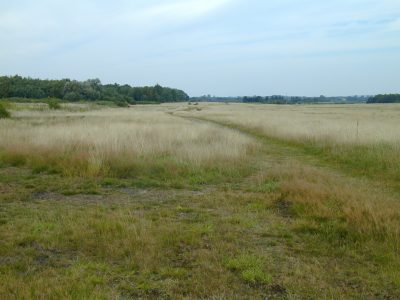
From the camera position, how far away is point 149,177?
35.0 ft

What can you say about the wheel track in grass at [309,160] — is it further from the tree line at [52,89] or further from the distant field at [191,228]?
the tree line at [52,89]

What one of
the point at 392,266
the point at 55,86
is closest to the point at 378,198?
the point at 392,266

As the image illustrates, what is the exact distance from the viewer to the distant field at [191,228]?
171 inches

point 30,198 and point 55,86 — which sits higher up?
point 55,86

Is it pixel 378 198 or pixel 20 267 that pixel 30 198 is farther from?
pixel 378 198

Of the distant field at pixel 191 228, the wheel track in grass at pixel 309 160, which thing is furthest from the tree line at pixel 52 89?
the distant field at pixel 191 228

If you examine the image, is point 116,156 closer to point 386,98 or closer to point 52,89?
point 52,89

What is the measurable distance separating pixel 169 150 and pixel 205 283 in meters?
9.88

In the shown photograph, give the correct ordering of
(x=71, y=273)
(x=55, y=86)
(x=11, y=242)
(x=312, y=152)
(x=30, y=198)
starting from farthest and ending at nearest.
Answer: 1. (x=55, y=86)
2. (x=312, y=152)
3. (x=30, y=198)
4. (x=11, y=242)
5. (x=71, y=273)

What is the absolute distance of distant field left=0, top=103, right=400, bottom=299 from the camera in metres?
4.34

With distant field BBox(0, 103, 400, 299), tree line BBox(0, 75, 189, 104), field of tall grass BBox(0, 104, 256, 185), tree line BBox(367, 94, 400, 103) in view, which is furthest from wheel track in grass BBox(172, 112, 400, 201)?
tree line BBox(367, 94, 400, 103)

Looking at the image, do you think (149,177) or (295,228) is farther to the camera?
(149,177)

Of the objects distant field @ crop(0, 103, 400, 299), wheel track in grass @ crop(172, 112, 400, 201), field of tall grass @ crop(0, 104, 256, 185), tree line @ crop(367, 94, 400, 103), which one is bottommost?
wheel track in grass @ crop(172, 112, 400, 201)

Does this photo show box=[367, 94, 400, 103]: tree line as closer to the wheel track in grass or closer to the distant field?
the wheel track in grass
